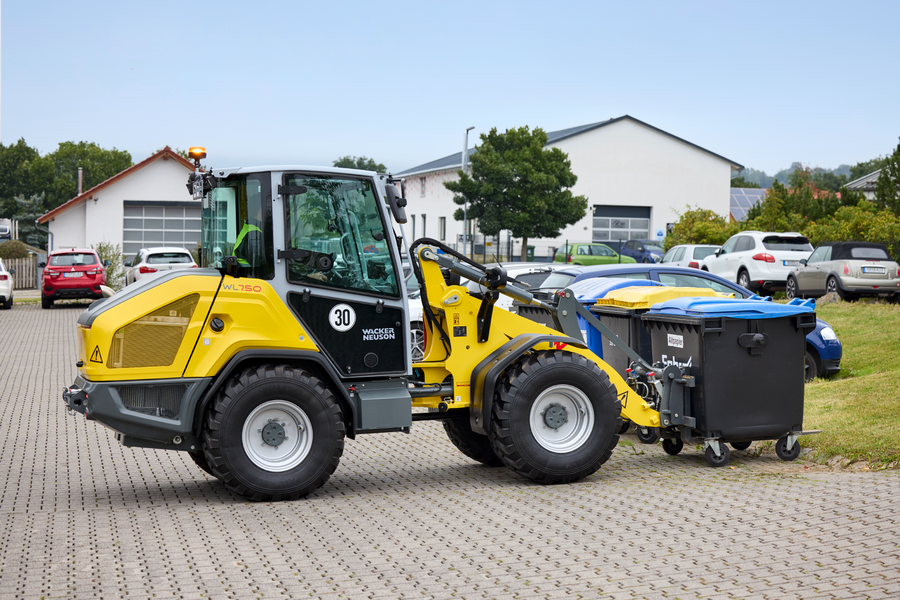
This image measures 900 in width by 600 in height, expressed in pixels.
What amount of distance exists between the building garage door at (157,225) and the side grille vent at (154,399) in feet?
132

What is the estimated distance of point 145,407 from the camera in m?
6.73

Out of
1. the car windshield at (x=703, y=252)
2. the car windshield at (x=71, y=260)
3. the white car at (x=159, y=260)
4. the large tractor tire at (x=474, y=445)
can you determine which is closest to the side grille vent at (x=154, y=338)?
the large tractor tire at (x=474, y=445)

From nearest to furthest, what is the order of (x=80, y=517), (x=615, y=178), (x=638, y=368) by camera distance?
(x=80, y=517)
(x=638, y=368)
(x=615, y=178)

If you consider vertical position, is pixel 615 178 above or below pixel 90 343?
above

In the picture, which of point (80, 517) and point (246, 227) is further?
point (246, 227)

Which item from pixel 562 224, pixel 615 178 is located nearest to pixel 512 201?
pixel 562 224

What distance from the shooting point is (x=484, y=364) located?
25.1 feet

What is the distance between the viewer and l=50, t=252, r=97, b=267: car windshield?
99.0 ft

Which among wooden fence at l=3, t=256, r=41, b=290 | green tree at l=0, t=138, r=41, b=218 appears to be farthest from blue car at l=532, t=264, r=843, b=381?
green tree at l=0, t=138, r=41, b=218

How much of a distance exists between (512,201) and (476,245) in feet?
20.0

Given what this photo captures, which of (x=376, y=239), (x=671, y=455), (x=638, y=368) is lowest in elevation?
(x=671, y=455)

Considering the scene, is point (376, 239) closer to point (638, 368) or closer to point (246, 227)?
point (246, 227)

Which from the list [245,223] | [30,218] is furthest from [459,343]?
[30,218]

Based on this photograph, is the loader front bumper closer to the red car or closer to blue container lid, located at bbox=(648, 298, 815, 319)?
blue container lid, located at bbox=(648, 298, 815, 319)
